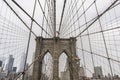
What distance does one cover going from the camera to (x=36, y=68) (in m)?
15.8

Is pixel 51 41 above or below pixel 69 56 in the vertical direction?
above

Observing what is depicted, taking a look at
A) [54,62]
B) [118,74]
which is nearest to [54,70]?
[54,62]

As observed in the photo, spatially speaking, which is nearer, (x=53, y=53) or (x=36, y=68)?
(x=36, y=68)

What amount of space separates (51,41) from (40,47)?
1.91 m

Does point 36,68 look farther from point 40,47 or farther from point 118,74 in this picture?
point 118,74

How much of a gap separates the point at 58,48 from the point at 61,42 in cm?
115

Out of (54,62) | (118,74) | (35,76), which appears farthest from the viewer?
(54,62)

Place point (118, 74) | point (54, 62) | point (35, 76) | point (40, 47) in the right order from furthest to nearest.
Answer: point (40, 47) → point (54, 62) → point (35, 76) → point (118, 74)

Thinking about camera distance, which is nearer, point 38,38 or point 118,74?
point 118,74

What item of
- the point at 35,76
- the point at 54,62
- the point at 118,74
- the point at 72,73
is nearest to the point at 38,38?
the point at 54,62

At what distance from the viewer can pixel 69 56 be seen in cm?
1731

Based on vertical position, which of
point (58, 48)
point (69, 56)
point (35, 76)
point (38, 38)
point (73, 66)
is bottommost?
point (35, 76)

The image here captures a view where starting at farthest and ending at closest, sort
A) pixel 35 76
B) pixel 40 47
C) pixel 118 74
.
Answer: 1. pixel 40 47
2. pixel 35 76
3. pixel 118 74

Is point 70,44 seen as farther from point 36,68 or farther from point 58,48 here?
point 36,68
